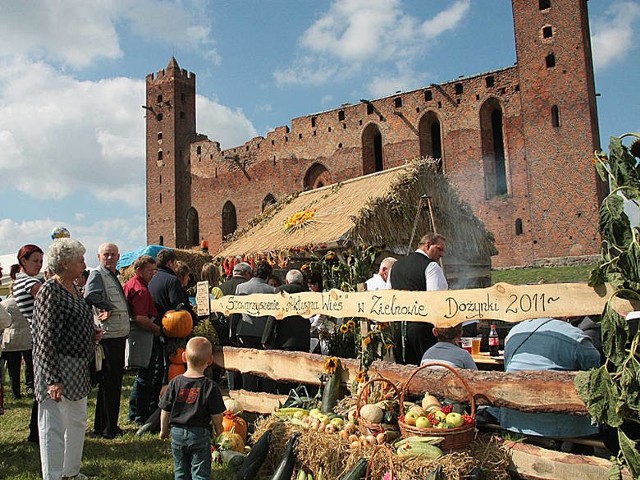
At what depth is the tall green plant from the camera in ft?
9.02

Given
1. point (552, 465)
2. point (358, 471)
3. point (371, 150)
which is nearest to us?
point (552, 465)

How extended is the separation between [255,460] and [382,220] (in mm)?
5196

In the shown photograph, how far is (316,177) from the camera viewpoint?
32531mm

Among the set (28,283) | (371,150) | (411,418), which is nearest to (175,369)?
(28,283)

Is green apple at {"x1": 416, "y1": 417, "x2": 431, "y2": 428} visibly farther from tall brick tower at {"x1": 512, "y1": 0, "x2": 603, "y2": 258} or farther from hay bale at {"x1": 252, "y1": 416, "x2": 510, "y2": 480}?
tall brick tower at {"x1": 512, "y1": 0, "x2": 603, "y2": 258}

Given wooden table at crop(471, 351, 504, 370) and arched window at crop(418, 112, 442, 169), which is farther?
arched window at crop(418, 112, 442, 169)

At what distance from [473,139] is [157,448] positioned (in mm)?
24118

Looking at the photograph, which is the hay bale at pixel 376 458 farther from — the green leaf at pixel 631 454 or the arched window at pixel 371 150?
the arched window at pixel 371 150

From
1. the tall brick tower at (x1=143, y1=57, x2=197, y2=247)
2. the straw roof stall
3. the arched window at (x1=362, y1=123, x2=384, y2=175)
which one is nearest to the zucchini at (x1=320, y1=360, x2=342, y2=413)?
the straw roof stall

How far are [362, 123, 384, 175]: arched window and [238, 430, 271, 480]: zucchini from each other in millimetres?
26564

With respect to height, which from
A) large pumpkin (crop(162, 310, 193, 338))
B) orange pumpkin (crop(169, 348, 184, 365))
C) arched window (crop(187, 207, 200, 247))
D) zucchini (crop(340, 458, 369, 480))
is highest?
arched window (crop(187, 207, 200, 247))

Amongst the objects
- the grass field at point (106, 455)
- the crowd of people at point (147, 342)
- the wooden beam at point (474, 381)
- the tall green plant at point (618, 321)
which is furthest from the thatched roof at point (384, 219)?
the tall green plant at point (618, 321)

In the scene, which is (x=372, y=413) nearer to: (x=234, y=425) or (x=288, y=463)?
(x=288, y=463)

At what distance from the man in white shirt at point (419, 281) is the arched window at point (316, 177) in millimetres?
26677
